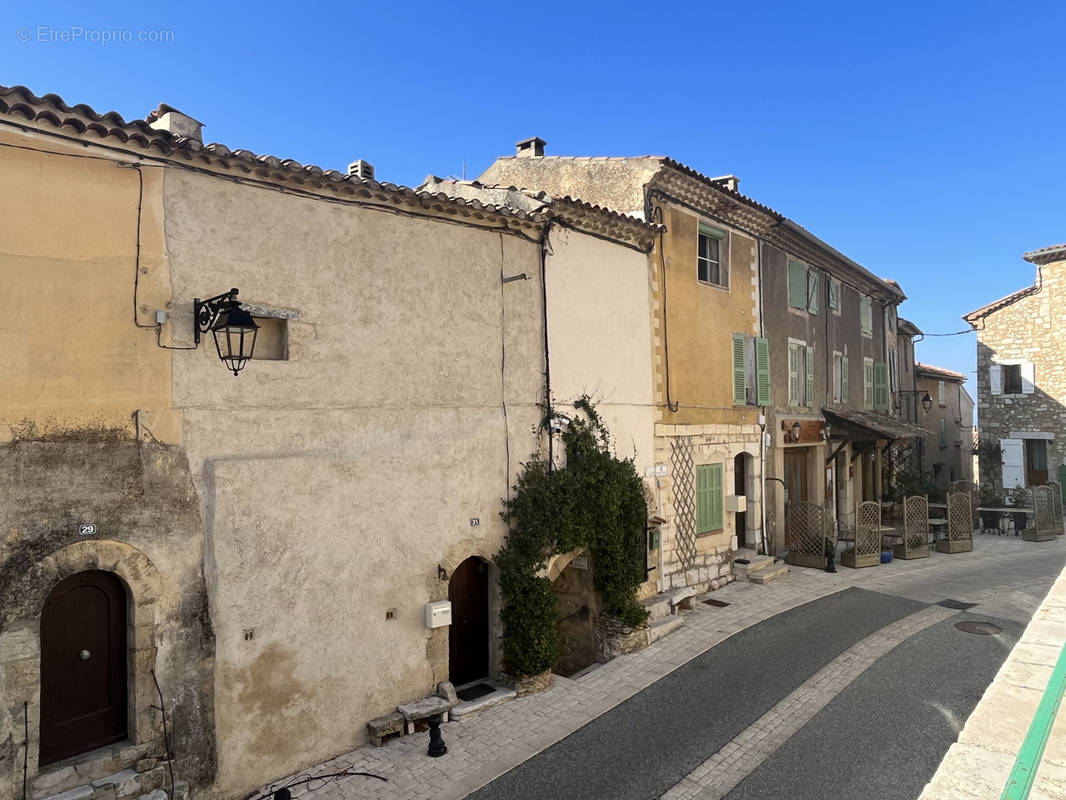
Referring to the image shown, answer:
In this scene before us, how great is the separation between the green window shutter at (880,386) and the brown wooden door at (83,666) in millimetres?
22188

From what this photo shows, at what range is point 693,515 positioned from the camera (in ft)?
44.4

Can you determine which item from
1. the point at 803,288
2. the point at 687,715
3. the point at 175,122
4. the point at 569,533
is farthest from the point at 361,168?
the point at 803,288

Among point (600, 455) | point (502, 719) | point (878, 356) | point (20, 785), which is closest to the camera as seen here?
point (20, 785)

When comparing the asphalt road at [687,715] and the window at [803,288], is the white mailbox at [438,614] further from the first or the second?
the window at [803,288]

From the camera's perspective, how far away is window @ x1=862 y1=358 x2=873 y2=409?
2161 cm

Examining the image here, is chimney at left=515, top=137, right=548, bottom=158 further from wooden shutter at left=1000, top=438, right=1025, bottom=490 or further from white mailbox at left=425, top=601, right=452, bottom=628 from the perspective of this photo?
wooden shutter at left=1000, top=438, right=1025, bottom=490

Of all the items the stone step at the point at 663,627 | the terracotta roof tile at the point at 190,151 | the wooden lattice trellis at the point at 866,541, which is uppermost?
the terracotta roof tile at the point at 190,151

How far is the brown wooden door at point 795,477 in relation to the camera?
56.4ft

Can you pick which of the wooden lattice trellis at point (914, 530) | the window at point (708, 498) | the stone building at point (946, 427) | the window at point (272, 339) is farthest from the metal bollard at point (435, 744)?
the stone building at point (946, 427)

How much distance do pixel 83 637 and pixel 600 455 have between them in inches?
277

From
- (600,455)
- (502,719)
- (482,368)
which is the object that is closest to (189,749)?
(502,719)

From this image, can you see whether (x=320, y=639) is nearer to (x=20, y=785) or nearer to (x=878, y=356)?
(x=20, y=785)

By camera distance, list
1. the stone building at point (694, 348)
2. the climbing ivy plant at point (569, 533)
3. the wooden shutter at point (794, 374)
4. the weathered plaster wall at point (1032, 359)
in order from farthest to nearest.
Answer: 1. the weathered plaster wall at point (1032, 359)
2. the wooden shutter at point (794, 374)
3. the stone building at point (694, 348)
4. the climbing ivy plant at point (569, 533)

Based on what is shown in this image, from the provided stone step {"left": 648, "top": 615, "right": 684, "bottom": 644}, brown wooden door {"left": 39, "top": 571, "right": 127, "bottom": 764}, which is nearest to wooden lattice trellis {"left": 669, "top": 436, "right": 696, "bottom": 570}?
stone step {"left": 648, "top": 615, "right": 684, "bottom": 644}
